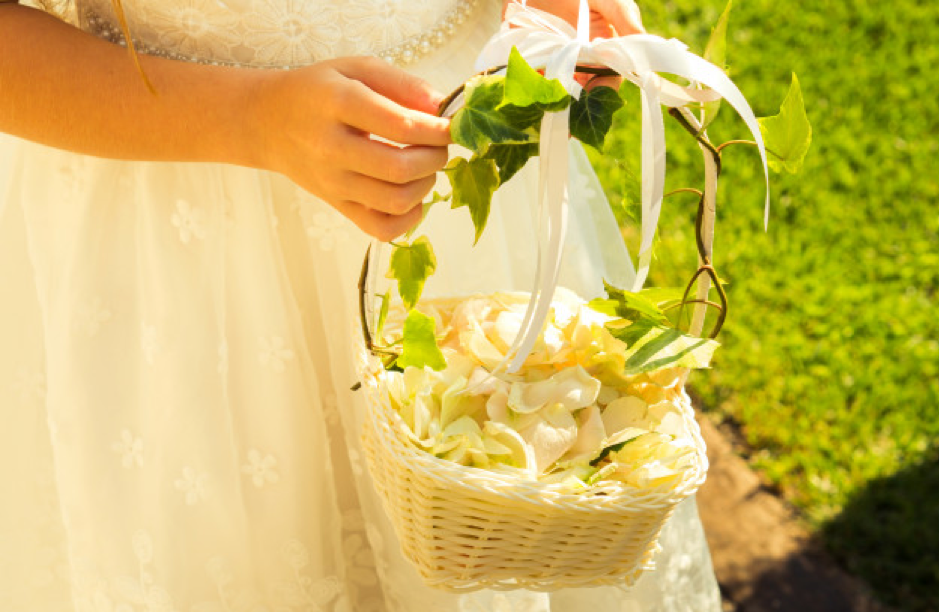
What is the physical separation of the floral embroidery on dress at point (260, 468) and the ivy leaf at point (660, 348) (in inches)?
21.4

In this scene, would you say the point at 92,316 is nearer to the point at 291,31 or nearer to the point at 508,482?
the point at 291,31

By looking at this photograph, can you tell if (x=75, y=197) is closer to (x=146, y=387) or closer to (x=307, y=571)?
(x=146, y=387)

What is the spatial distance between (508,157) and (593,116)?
0.33 feet

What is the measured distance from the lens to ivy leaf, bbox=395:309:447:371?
97 centimetres

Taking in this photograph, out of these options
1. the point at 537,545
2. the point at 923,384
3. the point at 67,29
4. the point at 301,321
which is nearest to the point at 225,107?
the point at 67,29

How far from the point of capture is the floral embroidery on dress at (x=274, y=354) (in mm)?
1245

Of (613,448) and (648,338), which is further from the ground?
(648,338)

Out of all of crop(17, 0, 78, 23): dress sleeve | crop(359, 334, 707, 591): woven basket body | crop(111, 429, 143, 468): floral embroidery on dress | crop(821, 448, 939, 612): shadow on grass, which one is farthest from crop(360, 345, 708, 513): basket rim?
crop(821, 448, 939, 612): shadow on grass

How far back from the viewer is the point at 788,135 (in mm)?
999

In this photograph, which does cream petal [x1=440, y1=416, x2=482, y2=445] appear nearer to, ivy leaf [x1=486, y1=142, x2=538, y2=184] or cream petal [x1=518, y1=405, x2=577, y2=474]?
cream petal [x1=518, y1=405, x2=577, y2=474]

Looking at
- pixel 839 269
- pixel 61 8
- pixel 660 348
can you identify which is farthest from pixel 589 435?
pixel 839 269

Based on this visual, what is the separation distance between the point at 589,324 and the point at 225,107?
492mm

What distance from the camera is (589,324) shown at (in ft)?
3.63

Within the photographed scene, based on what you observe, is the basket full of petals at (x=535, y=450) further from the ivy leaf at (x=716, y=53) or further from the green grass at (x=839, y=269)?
the green grass at (x=839, y=269)
